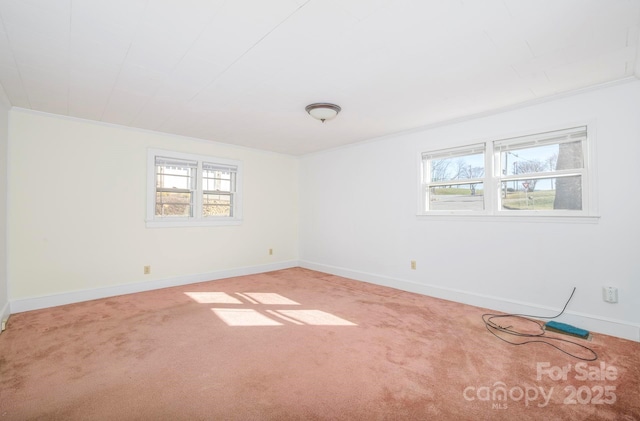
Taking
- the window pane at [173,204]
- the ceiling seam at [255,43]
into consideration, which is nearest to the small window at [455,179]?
the ceiling seam at [255,43]

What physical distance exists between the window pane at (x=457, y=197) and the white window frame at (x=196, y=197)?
340 centimetres

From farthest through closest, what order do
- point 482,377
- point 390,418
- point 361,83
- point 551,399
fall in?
point 361,83
point 482,377
point 551,399
point 390,418

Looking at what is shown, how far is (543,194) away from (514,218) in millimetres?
387

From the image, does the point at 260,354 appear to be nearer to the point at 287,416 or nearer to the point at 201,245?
the point at 287,416

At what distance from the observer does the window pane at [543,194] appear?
10.00 feet

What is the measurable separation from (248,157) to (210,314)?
10.2ft

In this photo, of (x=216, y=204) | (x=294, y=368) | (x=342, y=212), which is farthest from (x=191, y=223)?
(x=294, y=368)

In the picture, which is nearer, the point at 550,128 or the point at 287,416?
the point at 287,416

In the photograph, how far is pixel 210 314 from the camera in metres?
3.37

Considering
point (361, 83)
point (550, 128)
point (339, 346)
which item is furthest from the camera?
point (550, 128)

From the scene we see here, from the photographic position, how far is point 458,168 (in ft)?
13.0

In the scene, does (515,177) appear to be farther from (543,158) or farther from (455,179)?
(455,179)

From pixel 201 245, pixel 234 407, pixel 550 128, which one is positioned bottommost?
pixel 234 407

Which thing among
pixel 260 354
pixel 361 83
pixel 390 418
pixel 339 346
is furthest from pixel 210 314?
pixel 361 83
